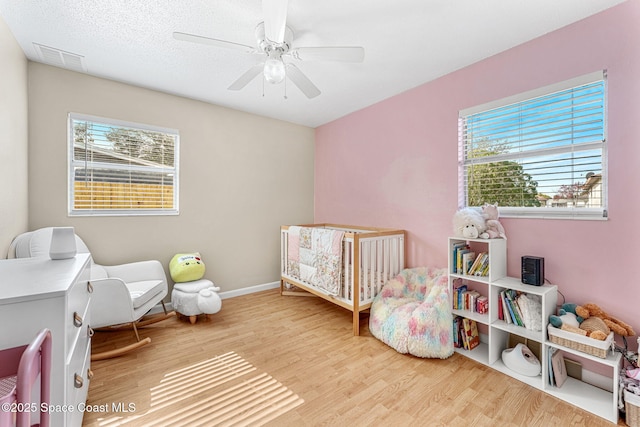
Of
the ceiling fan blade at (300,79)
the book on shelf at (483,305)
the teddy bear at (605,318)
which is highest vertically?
the ceiling fan blade at (300,79)

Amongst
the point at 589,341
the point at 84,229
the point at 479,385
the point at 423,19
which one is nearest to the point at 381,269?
the point at 479,385

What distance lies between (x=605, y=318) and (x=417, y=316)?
1.10 metres

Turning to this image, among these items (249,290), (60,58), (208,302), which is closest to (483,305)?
(208,302)

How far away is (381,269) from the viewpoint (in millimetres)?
2717

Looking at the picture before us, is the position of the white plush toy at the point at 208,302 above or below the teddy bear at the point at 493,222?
below

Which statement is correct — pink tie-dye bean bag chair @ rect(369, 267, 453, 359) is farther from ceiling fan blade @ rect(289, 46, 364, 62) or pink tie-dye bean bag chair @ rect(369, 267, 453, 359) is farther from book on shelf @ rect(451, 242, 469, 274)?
ceiling fan blade @ rect(289, 46, 364, 62)

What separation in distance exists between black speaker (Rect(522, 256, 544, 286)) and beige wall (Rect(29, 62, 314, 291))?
279 cm

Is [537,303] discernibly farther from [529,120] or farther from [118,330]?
[118,330]

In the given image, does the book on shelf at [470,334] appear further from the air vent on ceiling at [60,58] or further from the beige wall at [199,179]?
the air vent on ceiling at [60,58]

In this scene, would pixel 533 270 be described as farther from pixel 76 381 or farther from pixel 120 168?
pixel 120 168

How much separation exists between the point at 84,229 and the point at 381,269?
113 inches

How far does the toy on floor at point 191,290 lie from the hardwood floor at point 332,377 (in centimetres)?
15

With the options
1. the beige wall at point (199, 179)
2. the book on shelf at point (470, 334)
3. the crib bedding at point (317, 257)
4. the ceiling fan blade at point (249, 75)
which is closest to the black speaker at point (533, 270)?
the book on shelf at point (470, 334)

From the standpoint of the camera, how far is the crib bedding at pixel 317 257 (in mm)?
2633
